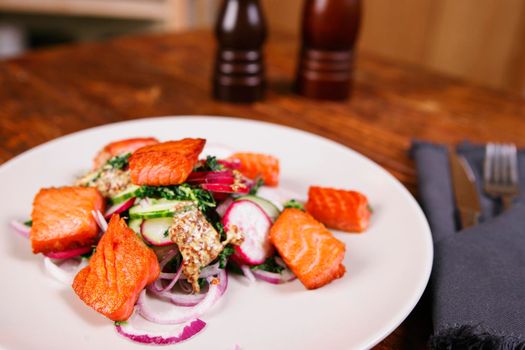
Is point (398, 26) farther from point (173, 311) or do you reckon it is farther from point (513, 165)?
point (173, 311)

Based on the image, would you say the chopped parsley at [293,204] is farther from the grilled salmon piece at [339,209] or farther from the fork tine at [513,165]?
the fork tine at [513,165]

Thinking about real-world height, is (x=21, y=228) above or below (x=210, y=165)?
below

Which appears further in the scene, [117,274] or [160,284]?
[160,284]

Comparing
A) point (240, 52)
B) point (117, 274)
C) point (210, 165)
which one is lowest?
point (117, 274)

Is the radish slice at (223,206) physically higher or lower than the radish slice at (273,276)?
higher

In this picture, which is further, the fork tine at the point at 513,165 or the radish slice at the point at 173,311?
the fork tine at the point at 513,165

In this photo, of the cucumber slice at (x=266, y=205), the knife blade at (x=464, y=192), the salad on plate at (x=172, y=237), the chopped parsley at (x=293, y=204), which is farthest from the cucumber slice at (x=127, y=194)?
the knife blade at (x=464, y=192)

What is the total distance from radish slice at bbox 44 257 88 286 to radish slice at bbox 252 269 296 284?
39 cm

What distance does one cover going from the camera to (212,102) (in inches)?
93.0

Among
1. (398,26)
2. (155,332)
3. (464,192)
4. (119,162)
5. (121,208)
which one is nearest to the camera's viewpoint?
(155,332)

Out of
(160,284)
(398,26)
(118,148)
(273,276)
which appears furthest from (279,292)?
(398,26)

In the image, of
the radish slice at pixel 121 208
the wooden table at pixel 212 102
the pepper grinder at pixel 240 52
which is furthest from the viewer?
the pepper grinder at pixel 240 52

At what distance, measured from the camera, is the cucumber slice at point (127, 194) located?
4.14 feet

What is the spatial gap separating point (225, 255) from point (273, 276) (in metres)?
0.12
